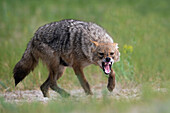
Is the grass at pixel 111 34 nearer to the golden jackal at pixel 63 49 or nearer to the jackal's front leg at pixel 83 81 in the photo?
the golden jackal at pixel 63 49

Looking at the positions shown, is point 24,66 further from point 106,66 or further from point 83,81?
point 106,66

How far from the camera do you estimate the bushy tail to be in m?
7.83

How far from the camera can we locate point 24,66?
7.89 m

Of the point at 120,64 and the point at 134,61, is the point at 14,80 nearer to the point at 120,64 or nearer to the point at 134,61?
the point at 120,64

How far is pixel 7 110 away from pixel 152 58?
6.35m

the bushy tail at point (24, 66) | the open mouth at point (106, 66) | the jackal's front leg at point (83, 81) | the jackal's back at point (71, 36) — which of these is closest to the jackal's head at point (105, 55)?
the open mouth at point (106, 66)

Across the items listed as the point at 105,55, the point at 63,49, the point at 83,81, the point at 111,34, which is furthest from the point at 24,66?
the point at 111,34

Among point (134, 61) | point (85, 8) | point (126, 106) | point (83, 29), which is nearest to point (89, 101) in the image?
point (126, 106)

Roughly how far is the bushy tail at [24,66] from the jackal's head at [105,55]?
4.84 feet

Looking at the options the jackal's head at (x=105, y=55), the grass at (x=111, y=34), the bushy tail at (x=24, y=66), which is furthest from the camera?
the bushy tail at (x=24, y=66)

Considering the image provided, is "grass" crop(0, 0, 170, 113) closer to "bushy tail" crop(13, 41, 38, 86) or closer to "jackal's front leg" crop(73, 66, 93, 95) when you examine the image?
"bushy tail" crop(13, 41, 38, 86)

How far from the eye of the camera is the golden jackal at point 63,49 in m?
7.64

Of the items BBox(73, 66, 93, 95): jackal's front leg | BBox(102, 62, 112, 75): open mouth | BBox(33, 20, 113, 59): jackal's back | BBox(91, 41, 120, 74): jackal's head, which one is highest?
BBox(33, 20, 113, 59): jackal's back

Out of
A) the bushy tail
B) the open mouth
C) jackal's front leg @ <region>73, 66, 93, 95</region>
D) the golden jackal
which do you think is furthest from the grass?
jackal's front leg @ <region>73, 66, 93, 95</region>
